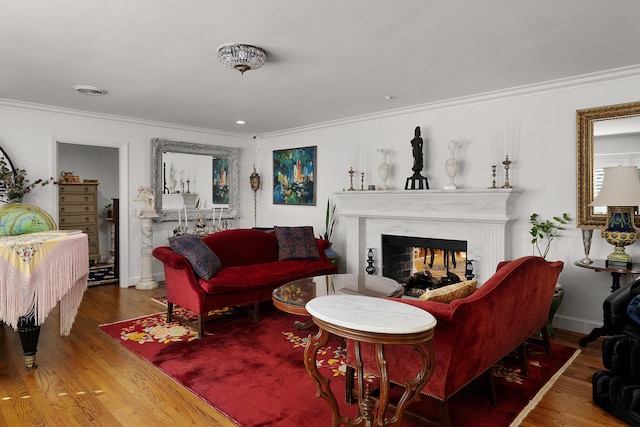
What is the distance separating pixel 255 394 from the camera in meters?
2.55

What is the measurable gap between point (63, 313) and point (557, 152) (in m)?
4.53

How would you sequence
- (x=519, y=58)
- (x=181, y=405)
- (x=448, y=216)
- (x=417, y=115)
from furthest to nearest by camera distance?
(x=417, y=115), (x=448, y=216), (x=519, y=58), (x=181, y=405)

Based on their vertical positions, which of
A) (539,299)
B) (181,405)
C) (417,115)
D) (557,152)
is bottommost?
(181,405)

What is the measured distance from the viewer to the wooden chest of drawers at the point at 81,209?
6.83m

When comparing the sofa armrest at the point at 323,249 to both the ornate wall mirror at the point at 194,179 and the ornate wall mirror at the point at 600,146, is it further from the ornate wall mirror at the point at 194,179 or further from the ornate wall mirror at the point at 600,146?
Result: the ornate wall mirror at the point at 600,146

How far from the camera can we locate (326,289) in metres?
3.32

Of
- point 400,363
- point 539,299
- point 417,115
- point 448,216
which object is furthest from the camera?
point 417,115

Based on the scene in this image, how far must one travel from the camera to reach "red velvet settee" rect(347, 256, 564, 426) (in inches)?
75.5

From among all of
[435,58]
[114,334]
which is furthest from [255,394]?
[435,58]

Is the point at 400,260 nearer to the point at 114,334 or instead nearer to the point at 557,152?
the point at 557,152

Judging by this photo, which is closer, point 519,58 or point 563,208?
point 519,58

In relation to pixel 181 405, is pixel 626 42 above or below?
above

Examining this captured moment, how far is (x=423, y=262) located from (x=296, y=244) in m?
1.66

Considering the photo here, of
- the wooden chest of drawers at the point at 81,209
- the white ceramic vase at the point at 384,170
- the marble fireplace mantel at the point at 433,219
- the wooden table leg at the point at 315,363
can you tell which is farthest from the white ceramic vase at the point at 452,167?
the wooden chest of drawers at the point at 81,209
